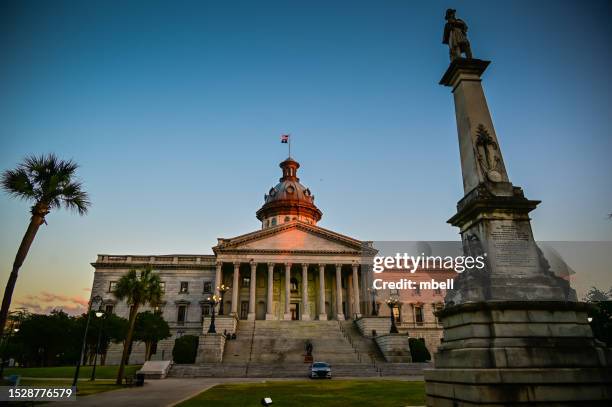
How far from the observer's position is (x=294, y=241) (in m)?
53.2

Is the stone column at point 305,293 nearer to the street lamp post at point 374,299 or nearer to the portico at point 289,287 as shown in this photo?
the portico at point 289,287

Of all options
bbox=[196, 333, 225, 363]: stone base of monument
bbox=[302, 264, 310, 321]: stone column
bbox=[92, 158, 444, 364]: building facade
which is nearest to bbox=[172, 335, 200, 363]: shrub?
bbox=[196, 333, 225, 363]: stone base of monument

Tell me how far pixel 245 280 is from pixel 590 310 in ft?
164

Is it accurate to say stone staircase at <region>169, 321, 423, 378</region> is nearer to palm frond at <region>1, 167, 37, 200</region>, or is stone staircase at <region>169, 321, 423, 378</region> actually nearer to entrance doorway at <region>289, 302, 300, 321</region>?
entrance doorway at <region>289, 302, 300, 321</region>

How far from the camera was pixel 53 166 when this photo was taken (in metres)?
18.4

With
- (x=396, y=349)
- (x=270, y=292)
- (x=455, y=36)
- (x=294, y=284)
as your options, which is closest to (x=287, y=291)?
(x=270, y=292)

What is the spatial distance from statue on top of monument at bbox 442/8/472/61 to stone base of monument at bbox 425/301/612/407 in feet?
23.4

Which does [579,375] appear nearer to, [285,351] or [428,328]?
[285,351]

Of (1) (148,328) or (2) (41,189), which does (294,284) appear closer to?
(1) (148,328)

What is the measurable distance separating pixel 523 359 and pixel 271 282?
45.1 metres

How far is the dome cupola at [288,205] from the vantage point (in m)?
65.2

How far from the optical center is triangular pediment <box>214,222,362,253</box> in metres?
52.4

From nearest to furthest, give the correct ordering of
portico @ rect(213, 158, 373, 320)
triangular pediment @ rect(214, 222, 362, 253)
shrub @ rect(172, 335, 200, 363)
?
shrub @ rect(172, 335, 200, 363) < portico @ rect(213, 158, 373, 320) < triangular pediment @ rect(214, 222, 362, 253)

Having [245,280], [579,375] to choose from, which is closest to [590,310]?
[579,375]
